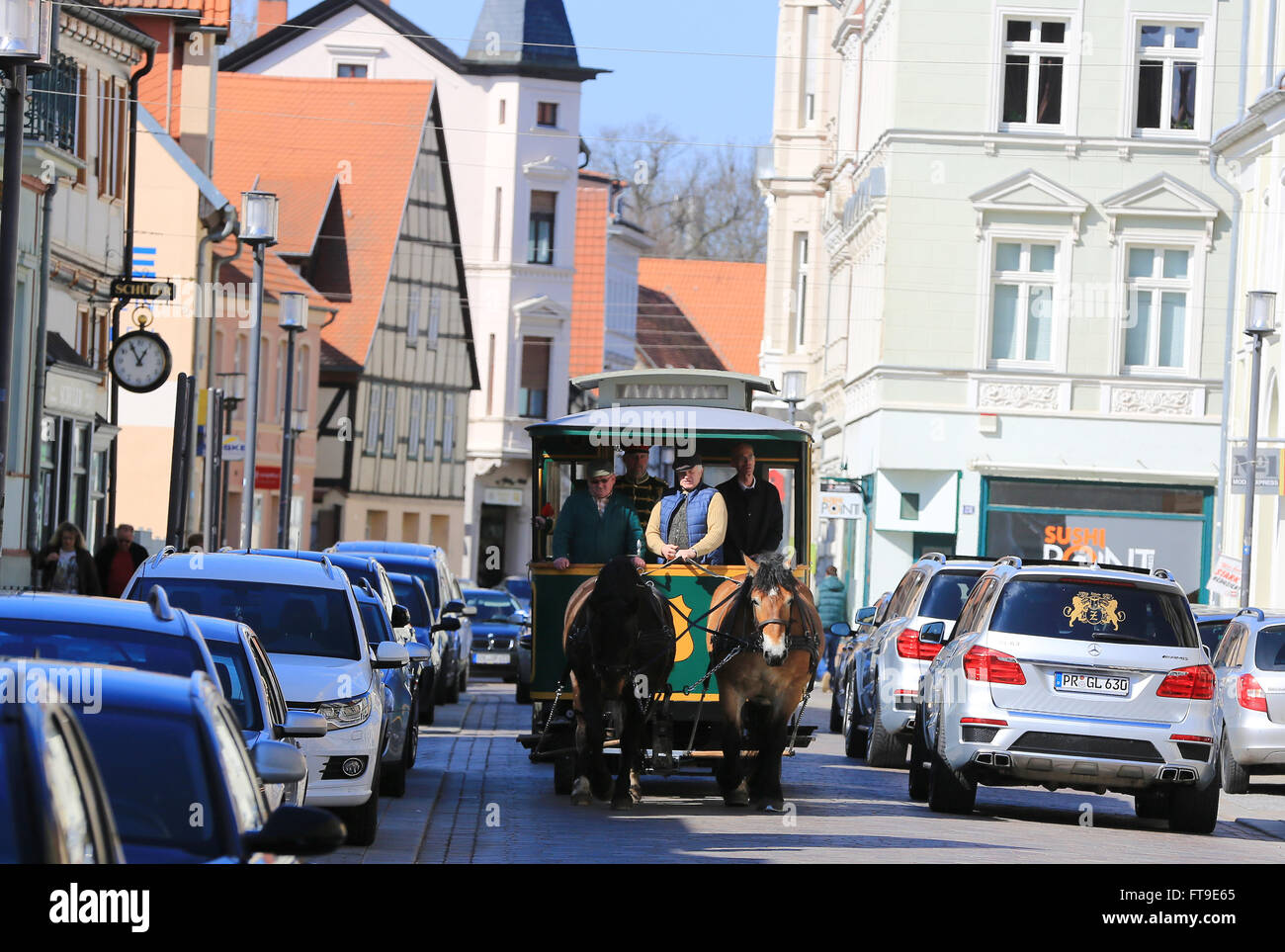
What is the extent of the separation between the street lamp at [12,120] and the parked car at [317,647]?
10.4ft

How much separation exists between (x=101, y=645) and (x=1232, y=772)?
14.6 metres

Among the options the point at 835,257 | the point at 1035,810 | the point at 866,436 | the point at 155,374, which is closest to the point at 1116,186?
the point at 866,436

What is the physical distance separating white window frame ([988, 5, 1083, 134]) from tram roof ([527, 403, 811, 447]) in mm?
27025

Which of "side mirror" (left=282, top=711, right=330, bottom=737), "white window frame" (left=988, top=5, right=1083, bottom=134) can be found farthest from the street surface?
"white window frame" (left=988, top=5, right=1083, bottom=134)

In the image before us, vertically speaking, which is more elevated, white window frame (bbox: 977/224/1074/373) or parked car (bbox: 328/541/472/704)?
white window frame (bbox: 977/224/1074/373)

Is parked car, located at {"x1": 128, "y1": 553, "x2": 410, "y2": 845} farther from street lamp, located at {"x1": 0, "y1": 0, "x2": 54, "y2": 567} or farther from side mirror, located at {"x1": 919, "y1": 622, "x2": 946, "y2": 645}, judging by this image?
side mirror, located at {"x1": 919, "y1": 622, "x2": 946, "y2": 645}

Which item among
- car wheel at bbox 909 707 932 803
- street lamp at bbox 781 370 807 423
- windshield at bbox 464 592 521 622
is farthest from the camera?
street lamp at bbox 781 370 807 423

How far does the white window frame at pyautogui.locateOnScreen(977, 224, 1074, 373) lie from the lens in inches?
1778

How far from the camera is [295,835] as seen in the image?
6727 mm

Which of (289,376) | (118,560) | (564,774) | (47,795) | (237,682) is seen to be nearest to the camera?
(47,795)

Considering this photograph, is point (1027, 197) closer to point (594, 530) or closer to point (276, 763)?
point (594, 530)

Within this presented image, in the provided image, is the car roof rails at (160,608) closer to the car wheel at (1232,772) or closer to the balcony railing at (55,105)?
the car wheel at (1232,772)

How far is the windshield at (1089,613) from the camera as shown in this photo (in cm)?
1664

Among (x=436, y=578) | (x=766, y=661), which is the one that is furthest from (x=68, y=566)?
(x=766, y=661)
